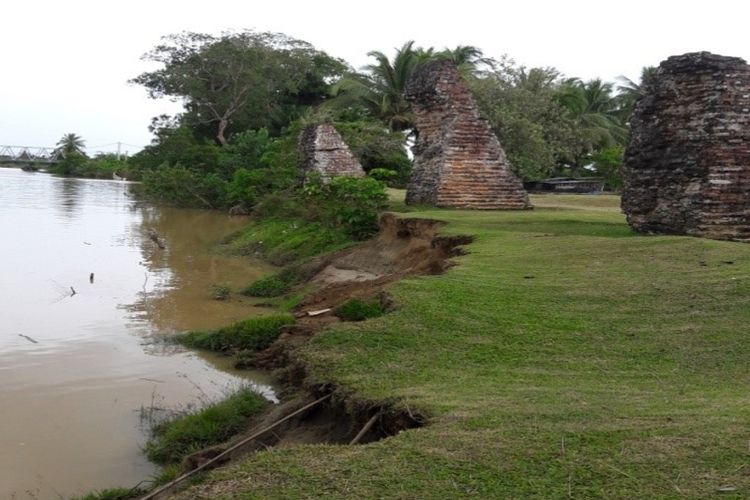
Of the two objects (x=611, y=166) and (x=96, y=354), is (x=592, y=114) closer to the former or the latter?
(x=611, y=166)

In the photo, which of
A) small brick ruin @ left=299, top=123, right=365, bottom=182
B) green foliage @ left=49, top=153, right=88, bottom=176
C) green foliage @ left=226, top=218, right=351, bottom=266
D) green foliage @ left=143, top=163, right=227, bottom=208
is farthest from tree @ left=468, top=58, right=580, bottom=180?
green foliage @ left=49, top=153, right=88, bottom=176

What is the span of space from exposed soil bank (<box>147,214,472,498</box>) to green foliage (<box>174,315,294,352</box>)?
28cm

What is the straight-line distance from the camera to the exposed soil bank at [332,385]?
450 cm

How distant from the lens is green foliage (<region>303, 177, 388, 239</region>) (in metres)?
14.6

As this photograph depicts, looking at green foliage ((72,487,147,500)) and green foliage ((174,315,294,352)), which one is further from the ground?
green foliage ((174,315,294,352))

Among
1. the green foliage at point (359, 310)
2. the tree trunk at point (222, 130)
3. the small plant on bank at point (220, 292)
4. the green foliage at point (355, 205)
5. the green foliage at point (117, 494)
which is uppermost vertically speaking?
the tree trunk at point (222, 130)

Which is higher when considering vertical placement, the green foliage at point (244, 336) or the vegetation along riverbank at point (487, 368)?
the vegetation along riverbank at point (487, 368)

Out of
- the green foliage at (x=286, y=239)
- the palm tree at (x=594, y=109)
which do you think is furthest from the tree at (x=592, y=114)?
the green foliage at (x=286, y=239)

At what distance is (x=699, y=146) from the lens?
921cm

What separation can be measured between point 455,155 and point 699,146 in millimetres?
5917

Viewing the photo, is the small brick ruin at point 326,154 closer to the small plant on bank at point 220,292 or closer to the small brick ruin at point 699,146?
the small plant on bank at point 220,292

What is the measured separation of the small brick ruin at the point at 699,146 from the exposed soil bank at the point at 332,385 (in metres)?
2.50

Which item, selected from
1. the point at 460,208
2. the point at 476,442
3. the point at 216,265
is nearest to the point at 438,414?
the point at 476,442

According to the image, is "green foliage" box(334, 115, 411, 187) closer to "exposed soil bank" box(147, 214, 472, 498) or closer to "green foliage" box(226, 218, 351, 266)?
"green foliage" box(226, 218, 351, 266)
